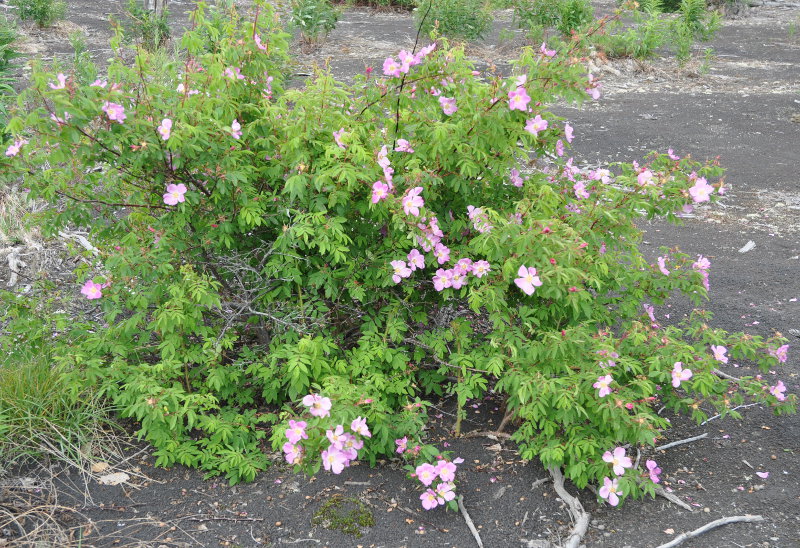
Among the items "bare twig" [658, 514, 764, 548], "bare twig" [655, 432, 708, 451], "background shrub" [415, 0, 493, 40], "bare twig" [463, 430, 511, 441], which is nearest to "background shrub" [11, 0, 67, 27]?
"background shrub" [415, 0, 493, 40]

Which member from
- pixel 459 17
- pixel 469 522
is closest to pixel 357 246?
pixel 469 522

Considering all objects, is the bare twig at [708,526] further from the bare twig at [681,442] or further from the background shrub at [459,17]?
the background shrub at [459,17]

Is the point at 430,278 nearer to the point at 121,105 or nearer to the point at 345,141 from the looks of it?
the point at 345,141

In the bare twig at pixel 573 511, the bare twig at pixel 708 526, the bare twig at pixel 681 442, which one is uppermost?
the bare twig at pixel 708 526

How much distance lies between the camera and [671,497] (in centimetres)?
250

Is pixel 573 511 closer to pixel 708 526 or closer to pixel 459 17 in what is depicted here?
pixel 708 526

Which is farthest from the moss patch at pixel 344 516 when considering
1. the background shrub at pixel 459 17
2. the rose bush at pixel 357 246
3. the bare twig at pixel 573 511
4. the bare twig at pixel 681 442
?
the background shrub at pixel 459 17

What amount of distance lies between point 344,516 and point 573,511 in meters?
0.76

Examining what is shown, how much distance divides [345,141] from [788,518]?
6.21 ft

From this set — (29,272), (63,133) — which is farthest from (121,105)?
(29,272)

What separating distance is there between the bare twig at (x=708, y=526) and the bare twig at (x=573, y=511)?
24cm

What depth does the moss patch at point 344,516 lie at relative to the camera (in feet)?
7.77

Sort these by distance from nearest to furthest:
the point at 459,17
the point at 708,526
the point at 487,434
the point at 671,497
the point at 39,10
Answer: the point at 708,526, the point at 671,497, the point at 487,434, the point at 459,17, the point at 39,10

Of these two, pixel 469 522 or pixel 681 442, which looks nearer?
pixel 469 522
